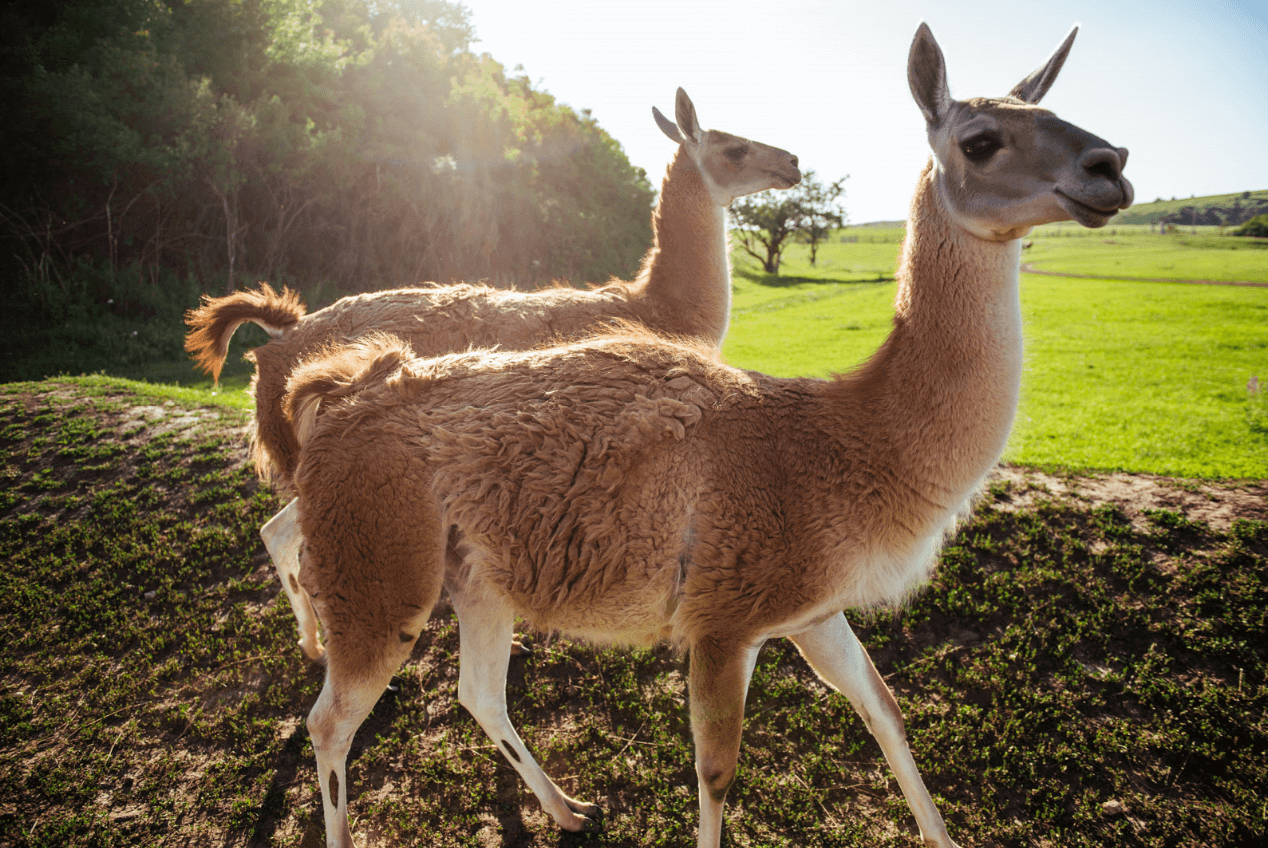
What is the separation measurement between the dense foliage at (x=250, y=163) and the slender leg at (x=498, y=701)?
1563cm

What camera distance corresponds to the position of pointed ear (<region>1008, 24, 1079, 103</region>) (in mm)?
2549

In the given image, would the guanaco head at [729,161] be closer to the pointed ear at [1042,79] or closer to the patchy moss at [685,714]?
the pointed ear at [1042,79]

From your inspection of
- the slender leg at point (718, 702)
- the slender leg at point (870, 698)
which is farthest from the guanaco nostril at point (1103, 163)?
the slender leg at point (718, 702)

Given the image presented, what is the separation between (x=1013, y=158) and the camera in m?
2.19

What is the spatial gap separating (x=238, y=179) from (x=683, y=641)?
64.9 feet

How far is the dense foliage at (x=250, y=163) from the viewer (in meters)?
14.7

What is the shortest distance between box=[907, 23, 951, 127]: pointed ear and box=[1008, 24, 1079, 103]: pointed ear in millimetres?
324

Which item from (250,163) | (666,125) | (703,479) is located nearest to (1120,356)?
(666,125)

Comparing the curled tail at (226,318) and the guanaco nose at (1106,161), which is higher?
the guanaco nose at (1106,161)

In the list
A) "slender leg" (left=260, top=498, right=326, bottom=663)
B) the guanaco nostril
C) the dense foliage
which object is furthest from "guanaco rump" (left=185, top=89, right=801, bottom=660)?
the dense foliage

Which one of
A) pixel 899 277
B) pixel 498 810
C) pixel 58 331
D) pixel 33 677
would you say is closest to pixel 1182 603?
pixel 899 277

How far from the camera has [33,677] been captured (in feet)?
13.7

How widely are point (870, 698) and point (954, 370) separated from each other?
4.97ft

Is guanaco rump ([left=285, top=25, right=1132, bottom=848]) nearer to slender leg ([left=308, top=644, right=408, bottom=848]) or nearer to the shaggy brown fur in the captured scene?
slender leg ([left=308, top=644, right=408, bottom=848])
